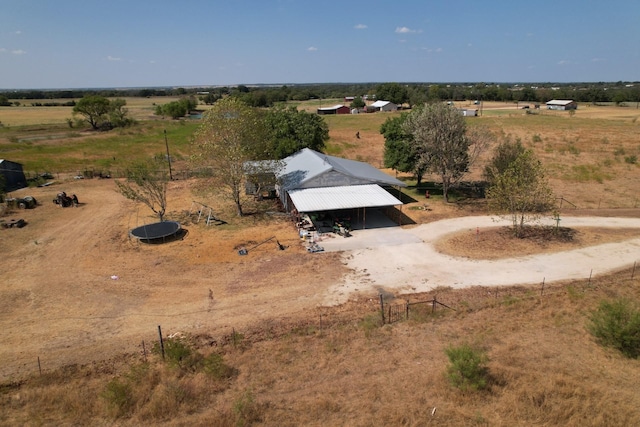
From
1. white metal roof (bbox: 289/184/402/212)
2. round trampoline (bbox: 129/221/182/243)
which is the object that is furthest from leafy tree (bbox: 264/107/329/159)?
round trampoline (bbox: 129/221/182/243)

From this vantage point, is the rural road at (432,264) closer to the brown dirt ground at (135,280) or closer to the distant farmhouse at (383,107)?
the brown dirt ground at (135,280)

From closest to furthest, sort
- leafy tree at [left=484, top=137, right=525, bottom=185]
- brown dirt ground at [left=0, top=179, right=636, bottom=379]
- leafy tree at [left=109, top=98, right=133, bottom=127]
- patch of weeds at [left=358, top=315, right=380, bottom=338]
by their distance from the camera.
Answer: patch of weeds at [left=358, top=315, right=380, bottom=338] < brown dirt ground at [left=0, top=179, right=636, bottom=379] < leafy tree at [left=484, top=137, right=525, bottom=185] < leafy tree at [left=109, top=98, right=133, bottom=127]

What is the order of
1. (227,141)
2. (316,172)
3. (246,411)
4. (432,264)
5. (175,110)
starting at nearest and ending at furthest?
(246,411)
(432,264)
(227,141)
(316,172)
(175,110)

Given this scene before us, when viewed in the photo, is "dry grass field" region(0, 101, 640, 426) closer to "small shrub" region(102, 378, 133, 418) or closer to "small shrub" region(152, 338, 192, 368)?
"small shrub" region(102, 378, 133, 418)

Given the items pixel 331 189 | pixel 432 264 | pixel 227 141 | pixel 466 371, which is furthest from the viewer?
pixel 331 189

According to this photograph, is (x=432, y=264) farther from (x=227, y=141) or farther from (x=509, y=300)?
(x=227, y=141)

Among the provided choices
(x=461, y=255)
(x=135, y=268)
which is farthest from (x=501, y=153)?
(x=135, y=268)

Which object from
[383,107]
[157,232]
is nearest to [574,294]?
[157,232]
